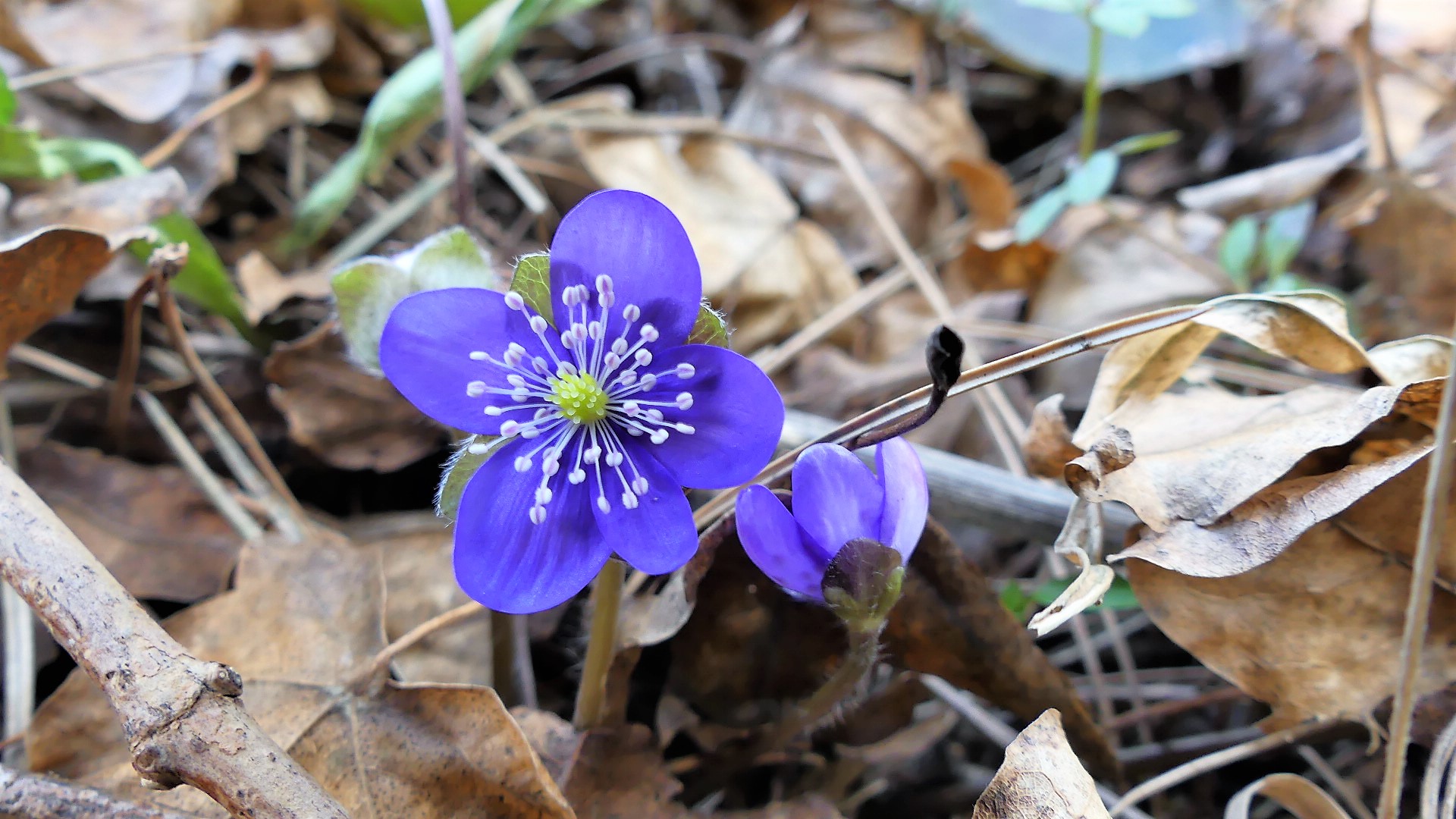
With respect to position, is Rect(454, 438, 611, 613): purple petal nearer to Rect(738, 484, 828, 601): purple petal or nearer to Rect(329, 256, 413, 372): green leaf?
Rect(738, 484, 828, 601): purple petal

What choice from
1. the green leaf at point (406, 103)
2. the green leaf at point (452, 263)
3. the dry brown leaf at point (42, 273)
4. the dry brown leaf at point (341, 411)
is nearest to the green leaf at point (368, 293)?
the green leaf at point (452, 263)

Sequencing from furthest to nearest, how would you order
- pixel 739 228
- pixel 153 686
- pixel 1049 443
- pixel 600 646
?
pixel 739 228 < pixel 1049 443 < pixel 600 646 < pixel 153 686

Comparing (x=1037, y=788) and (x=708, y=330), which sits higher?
(x=708, y=330)

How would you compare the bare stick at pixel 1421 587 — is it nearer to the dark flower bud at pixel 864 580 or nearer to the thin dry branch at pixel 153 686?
the dark flower bud at pixel 864 580

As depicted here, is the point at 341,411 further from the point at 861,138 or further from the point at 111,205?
the point at 861,138

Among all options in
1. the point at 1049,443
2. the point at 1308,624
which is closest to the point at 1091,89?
the point at 1049,443

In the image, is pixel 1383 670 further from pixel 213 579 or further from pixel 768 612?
pixel 213 579
